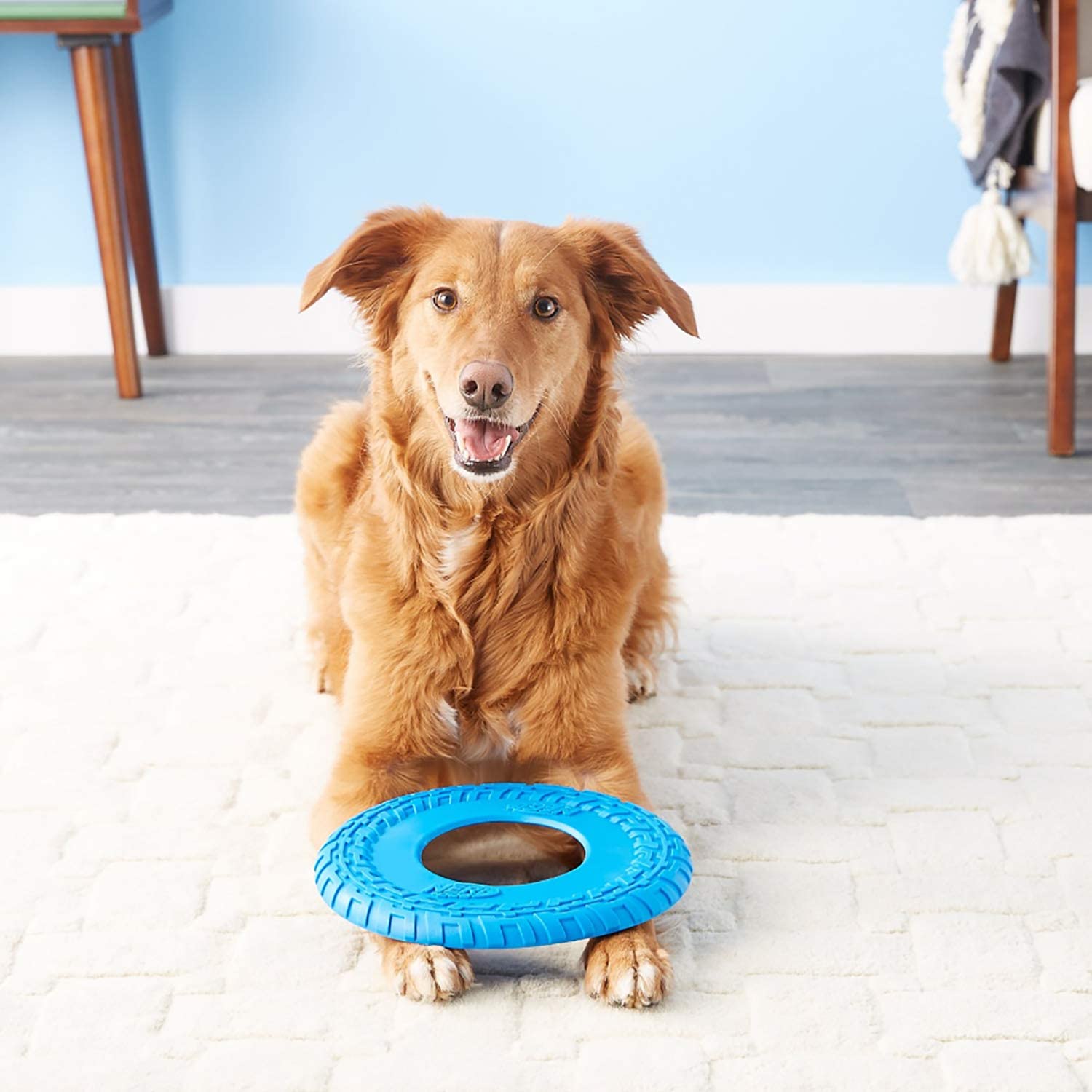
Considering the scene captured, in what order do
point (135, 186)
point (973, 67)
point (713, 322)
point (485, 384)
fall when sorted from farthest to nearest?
1. point (713, 322)
2. point (135, 186)
3. point (973, 67)
4. point (485, 384)

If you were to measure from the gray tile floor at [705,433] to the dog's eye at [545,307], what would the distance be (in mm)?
1518

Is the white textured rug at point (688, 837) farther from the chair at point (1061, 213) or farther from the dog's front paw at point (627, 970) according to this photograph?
the chair at point (1061, 213)

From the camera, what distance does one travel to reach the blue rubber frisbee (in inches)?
61.6

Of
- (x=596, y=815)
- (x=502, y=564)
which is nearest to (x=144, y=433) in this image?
(x=502, y=564)

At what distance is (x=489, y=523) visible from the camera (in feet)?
6.52

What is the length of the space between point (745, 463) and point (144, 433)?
5.54ft

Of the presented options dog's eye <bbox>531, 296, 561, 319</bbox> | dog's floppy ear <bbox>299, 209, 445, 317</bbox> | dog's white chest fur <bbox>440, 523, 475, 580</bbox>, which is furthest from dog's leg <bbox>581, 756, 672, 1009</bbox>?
dog's floppy ear <bbox>299, 209, 445, 317</bbox>

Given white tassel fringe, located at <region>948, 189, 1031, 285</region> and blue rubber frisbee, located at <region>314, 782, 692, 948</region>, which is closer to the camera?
blue rubber frisbee, located at <region>314, 782, 692, 948</region>

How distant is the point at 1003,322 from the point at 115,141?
2.79m

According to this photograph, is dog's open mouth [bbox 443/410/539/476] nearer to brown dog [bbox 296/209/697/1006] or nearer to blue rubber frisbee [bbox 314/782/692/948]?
brown dog [bbox 296/209/697/1006]

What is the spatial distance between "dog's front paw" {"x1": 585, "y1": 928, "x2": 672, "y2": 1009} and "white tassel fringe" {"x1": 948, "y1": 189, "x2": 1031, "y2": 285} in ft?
9.36

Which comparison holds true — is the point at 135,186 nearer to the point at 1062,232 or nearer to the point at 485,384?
the point at 1062,232

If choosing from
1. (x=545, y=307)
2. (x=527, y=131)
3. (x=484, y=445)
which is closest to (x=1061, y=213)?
(x=527, y=131)

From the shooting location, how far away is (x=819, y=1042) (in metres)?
1.52
